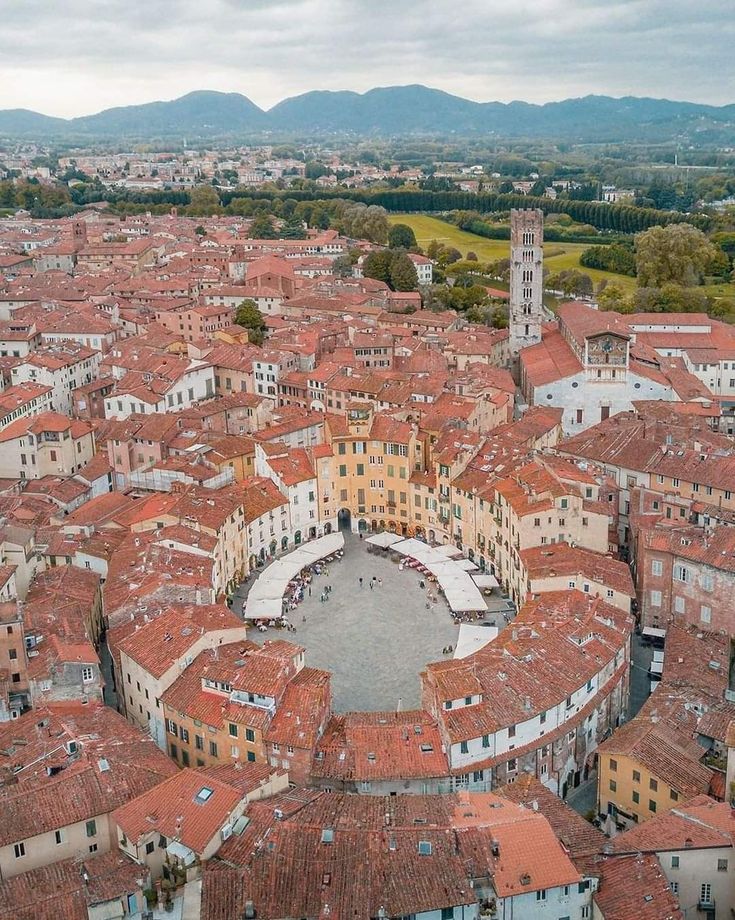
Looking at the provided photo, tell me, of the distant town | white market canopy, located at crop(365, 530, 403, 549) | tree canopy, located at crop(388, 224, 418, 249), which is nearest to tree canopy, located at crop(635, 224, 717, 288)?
the distant town

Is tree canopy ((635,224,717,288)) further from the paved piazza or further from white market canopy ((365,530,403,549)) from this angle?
the paved piazza

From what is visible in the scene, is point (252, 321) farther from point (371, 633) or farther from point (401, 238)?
point (401, 238)

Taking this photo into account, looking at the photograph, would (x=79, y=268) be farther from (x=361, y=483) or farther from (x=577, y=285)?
(x=361, y=483)

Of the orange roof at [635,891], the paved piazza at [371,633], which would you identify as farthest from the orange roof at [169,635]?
the orange roof at [635,891]

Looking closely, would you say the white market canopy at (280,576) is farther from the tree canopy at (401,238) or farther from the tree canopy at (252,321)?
the tree canopy at (401,238)

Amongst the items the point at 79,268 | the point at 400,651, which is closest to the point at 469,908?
the point at 400,651
